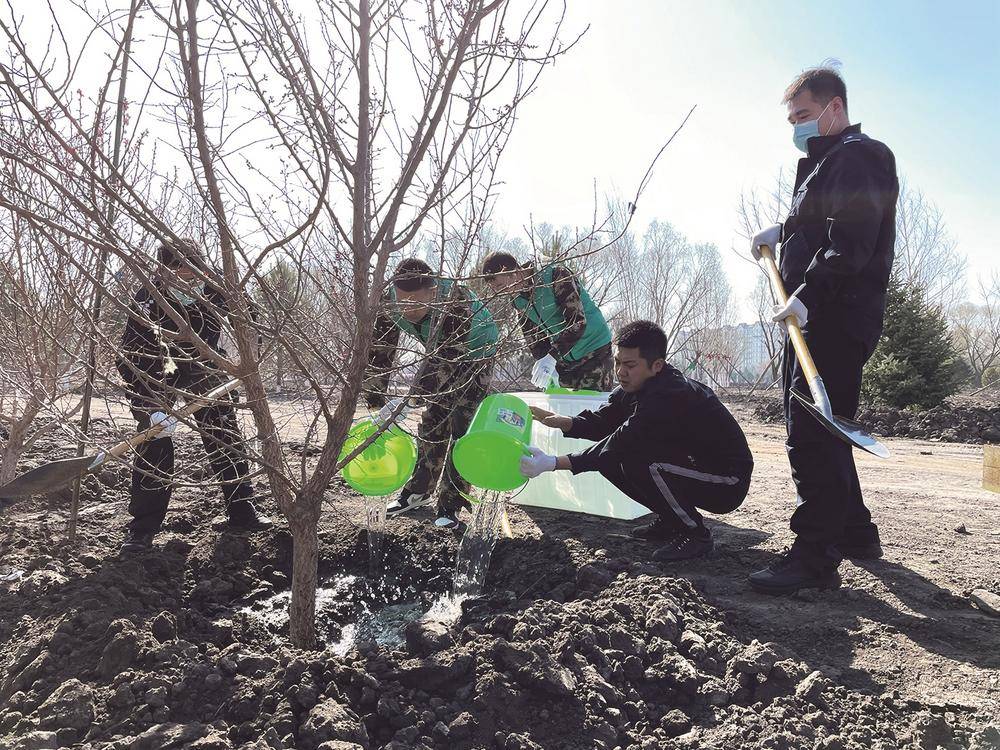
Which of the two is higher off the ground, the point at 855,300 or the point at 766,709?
the point at 855,300

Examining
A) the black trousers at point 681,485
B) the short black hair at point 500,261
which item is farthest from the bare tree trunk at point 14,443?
the black trousers at point 681,485

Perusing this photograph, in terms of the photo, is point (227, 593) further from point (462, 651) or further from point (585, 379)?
point (585, 379)

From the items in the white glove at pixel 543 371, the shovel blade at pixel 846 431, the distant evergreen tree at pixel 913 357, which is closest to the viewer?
the shovel blade at pixel 846 431

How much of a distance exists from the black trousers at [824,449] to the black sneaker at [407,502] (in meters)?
2.16

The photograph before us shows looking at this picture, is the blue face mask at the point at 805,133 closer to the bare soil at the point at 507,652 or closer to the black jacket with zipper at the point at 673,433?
the black jacket with zipper at the point at 673,433

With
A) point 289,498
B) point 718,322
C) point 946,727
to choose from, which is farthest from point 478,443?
point 718,322

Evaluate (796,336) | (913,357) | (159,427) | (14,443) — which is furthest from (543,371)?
(913,357)

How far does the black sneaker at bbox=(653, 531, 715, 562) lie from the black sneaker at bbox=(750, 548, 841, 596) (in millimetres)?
429

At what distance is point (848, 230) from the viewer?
7.93ft

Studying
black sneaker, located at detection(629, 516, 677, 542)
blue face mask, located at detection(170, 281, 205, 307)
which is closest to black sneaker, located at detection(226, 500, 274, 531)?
blue face mask, located at detection(170, 281, 205, 307)

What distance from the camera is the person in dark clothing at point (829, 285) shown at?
2430mm

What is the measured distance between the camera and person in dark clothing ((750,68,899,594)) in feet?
7.97

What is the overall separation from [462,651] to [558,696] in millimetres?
312

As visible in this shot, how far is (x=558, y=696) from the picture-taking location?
186 cm
